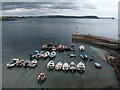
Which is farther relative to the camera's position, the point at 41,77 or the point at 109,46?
the point at 109,46

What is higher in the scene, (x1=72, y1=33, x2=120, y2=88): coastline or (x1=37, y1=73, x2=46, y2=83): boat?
(x1=72, y1=33, x2=120, y2=88): coastline

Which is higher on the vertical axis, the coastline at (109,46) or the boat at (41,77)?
the coastline at (109,46)

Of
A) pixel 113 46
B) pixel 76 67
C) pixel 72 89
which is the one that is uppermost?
pixel 113 46

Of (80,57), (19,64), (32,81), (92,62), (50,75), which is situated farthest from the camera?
(80,57)

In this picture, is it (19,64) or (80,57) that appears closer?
(19,64)

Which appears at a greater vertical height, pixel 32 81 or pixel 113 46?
pixel 113 46

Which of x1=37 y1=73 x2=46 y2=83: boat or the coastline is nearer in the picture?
x1=37 y1=73 x2=46 y2=83: boat

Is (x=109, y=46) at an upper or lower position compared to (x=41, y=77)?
upper

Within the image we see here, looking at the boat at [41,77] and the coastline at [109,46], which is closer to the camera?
the boat at [41,77]

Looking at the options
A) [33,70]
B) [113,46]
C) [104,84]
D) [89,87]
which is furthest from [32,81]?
[113,46]

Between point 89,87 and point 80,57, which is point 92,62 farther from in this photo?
point 89,87

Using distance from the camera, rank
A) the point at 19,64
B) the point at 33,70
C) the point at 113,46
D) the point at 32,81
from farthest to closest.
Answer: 1. the point at 113,46
2. the point at 19,64
3. the point at 33,70
4. the point at 32,81
